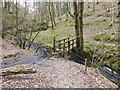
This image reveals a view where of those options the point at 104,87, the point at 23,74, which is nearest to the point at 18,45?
the point at 23,74

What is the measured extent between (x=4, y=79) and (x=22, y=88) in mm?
1083

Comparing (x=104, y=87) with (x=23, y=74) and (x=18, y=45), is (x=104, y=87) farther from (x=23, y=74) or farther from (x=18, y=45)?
(x=18, y=45)

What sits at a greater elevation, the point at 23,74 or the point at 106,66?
the point at 23,74

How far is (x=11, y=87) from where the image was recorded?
15.7ft

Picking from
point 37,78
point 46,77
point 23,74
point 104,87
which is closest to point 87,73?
point 104,87

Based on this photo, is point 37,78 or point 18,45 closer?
point 37,78

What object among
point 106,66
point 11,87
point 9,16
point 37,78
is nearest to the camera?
point 11,87

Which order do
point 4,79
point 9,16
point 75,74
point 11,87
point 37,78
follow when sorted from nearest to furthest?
point 11,87 < point 4,79 < point 37,78 < point 75,74 < point 9,16

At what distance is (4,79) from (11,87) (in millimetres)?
780

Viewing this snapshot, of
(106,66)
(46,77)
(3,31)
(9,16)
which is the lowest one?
(106,66)

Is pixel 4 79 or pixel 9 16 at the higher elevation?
pixel 9 16

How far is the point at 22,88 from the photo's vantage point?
15.9ft

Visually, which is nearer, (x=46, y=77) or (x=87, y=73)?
(x=46, y=77)

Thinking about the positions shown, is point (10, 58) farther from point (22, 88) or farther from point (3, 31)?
point (22, 88)
